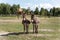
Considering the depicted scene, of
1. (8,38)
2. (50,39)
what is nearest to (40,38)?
(50,39)

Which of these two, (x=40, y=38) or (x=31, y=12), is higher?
(x=31, y=12)

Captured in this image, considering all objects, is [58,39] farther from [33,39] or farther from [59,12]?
[59,12]

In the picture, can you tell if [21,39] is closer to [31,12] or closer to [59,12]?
[31,12]

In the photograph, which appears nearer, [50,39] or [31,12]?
[50,39]

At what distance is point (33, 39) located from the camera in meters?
18.5

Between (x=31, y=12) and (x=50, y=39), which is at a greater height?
(x=31, y=12)

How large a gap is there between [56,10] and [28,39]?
4928 inches

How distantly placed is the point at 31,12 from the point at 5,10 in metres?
119

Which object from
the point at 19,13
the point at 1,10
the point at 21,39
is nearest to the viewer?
the point at 21,39

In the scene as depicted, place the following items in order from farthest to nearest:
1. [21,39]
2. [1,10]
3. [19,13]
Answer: [1,10]
[19,13]
[21,39]

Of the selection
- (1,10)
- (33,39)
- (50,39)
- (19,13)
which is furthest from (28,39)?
(1,10)

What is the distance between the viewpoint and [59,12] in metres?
139

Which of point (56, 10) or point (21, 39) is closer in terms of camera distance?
point (21, 39)

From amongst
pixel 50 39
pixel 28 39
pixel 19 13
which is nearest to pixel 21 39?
pixel 28 39
